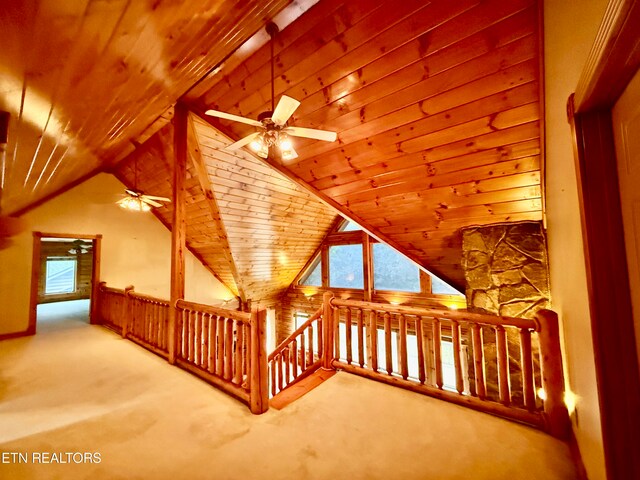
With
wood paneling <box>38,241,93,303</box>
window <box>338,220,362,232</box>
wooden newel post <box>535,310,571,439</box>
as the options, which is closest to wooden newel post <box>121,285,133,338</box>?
window <box>338,220,362,232</box>

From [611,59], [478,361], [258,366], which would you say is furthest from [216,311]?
[611,59]

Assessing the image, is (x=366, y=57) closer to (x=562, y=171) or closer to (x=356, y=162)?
(x=356, y=162)

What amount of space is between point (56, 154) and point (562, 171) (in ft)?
16.0

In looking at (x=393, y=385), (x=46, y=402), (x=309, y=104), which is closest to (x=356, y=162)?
(x=309, y=104)

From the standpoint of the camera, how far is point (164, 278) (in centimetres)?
704

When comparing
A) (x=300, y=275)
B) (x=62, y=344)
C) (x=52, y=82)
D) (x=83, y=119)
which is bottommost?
(x=62, y=344)

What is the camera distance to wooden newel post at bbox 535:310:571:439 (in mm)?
1917

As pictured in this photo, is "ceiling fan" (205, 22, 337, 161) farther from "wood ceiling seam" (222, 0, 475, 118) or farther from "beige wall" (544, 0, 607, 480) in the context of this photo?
"beige wall" (544, 0, 607, 480)

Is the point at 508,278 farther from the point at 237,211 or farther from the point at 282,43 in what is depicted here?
the point at 237,211

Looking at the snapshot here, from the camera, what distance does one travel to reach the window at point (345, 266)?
7195 mm

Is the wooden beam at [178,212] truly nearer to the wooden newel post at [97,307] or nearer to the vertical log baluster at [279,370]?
the vertical log baluster at [279,370]

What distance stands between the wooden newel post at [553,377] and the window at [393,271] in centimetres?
429

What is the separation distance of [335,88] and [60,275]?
13.3 m

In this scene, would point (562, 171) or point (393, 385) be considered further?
point (393, 385)
